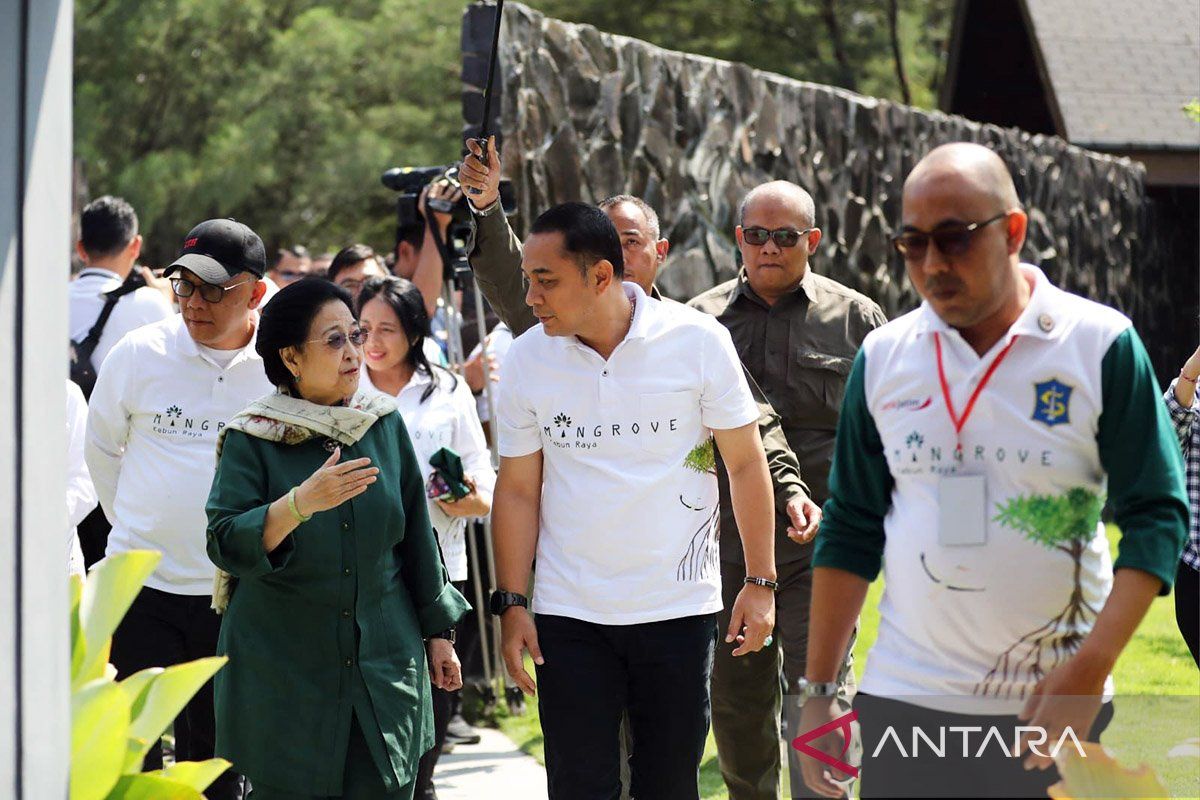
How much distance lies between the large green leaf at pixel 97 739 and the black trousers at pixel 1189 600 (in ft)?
13.2

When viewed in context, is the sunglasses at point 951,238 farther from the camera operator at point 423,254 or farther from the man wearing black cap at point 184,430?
the camera operator at point 423,254

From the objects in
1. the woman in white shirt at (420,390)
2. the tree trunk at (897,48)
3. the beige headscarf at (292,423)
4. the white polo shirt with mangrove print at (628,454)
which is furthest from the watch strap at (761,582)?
the tree trunk at (897,48)

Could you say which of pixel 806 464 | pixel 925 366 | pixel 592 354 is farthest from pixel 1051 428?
pixel 806 464

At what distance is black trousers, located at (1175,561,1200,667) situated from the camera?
19.8 feet

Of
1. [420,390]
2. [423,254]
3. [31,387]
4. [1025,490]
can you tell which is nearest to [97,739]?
[31,387]

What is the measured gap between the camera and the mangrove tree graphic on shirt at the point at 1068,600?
3025 mm

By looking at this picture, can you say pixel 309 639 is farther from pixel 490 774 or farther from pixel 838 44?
pixel 838 44

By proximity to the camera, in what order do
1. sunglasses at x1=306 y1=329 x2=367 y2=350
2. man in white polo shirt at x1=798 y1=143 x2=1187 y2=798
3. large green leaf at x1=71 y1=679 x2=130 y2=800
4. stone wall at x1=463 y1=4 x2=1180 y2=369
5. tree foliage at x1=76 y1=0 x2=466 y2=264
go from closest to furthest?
man in white polo shirt at x1=798 y1=143 x2=1187 y2=798 < large green leaf at x1=71 y1=679 x2=130 y2=800 < sunglasses at x1=306 y1=329 x2=367 y2=350 < stone wall at x1=463 y1=4 x2=1180 y2=369 < tree foliage at x1=76 y1=0 x2=466 y2=264

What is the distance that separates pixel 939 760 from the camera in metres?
3.06

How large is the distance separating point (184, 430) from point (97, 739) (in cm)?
194

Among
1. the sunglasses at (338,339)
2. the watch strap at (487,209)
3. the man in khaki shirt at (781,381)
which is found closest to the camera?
the sunglasses at (338,339)

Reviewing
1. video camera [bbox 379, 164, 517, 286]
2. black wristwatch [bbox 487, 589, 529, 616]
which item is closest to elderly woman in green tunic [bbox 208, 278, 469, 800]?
black wristwatch [bbox 487, 589, 529, 616]

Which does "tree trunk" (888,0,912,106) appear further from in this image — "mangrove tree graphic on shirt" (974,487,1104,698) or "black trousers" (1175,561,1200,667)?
"mangrove tree graphic on shirt" (974,487,1104,698)

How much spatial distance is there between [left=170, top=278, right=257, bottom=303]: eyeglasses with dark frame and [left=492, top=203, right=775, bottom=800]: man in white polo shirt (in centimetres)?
105
